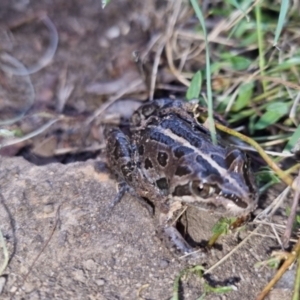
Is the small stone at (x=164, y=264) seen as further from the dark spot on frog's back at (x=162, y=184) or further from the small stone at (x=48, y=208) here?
the small stone at (x=48, y=208)

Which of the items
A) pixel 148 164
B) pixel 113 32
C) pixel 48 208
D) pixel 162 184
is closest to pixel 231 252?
pixel 162 184

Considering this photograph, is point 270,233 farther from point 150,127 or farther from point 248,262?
point 150,127

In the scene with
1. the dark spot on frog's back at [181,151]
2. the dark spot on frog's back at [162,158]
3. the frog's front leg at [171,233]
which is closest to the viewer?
the frog's front leg at [171,233]

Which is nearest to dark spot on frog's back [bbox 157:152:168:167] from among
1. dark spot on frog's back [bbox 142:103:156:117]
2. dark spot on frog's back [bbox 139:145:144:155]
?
dark spot on frog's back [bbox 139:145:144:155]

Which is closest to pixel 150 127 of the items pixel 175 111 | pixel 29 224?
pixel 175 111

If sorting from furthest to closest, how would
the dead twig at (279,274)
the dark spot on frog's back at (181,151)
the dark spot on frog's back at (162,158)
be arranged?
the dark spot on frog's back at (162,158)
the dark spot on frog's back at (181,151)
the dead twig at (279,274)

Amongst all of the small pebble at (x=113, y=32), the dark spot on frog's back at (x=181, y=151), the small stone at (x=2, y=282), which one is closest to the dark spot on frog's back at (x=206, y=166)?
the dark spot on frog's back at (x=181, y=151)

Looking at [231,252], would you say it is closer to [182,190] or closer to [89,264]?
[182,190]
